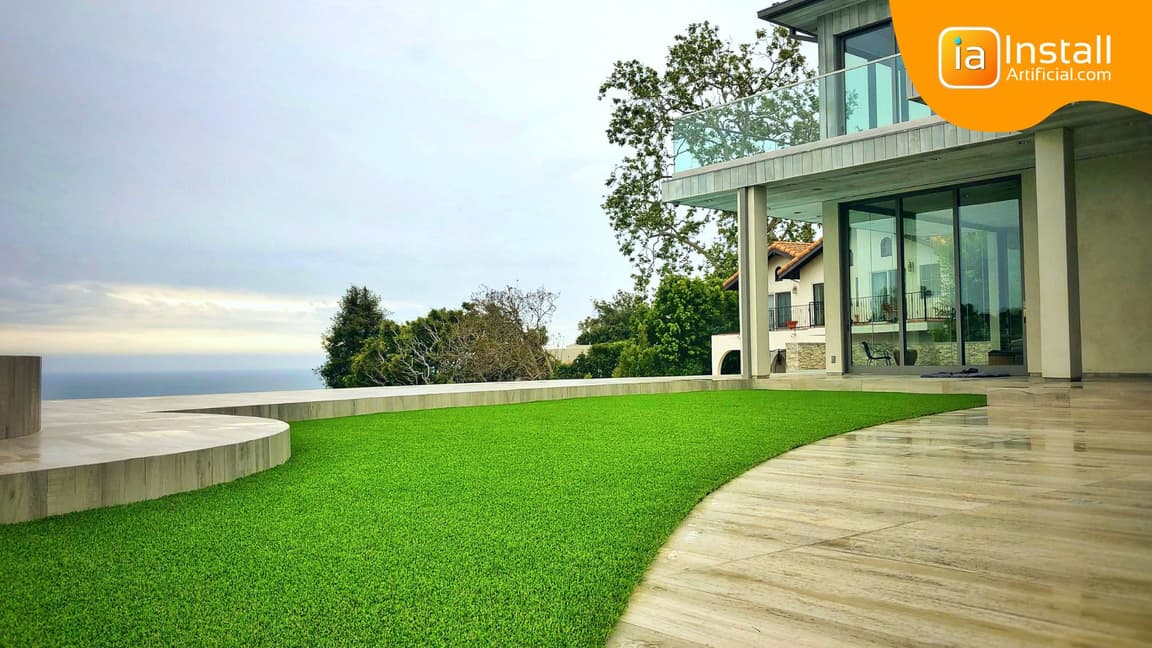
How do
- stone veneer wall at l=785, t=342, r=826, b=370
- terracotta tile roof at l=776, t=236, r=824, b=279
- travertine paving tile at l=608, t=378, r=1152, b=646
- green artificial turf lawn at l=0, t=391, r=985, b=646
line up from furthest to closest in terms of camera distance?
stone veneer wall at l=785, t=342, r=826, b=370, terracotta tile roof at l=776, t=236, r=824, b=279, green artificial turf lawn at l=0, t=391, r=985, b=646, travertine paving tile at l=608, t=378, r=1152, b=646

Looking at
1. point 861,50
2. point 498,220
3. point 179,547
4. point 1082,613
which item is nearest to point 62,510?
point 179,547

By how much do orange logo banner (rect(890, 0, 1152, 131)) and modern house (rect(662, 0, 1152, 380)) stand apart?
0.29 metres

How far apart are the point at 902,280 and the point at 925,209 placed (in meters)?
1.23

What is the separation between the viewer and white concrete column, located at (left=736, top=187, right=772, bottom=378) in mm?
12977

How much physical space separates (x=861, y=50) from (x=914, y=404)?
8439 millimetres

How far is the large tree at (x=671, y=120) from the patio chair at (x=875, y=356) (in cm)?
1155

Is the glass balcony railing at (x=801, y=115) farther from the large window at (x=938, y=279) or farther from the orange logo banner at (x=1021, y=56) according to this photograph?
the large window at (x=938, y=279)

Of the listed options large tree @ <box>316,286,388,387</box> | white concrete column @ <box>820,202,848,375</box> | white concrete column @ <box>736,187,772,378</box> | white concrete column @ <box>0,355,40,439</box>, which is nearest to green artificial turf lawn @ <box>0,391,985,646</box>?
white concrete column @ <box>0,355,40,439</box>

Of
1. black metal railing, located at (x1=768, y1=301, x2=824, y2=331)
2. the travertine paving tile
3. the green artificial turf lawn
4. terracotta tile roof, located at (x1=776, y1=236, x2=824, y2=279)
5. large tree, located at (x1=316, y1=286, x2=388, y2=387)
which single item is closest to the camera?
the travertine paving tile

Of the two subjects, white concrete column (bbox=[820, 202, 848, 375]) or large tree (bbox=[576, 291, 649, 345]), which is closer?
white concrete column (bbox=[820, 202, 848, 375])

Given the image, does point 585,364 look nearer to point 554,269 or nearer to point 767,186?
point 767,186

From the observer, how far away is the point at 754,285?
12992 mm

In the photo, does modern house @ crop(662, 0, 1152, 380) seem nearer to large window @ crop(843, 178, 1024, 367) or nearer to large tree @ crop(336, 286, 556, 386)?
large window @ crop(843, 178, 1024, 367)

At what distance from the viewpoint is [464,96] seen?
136 ft
